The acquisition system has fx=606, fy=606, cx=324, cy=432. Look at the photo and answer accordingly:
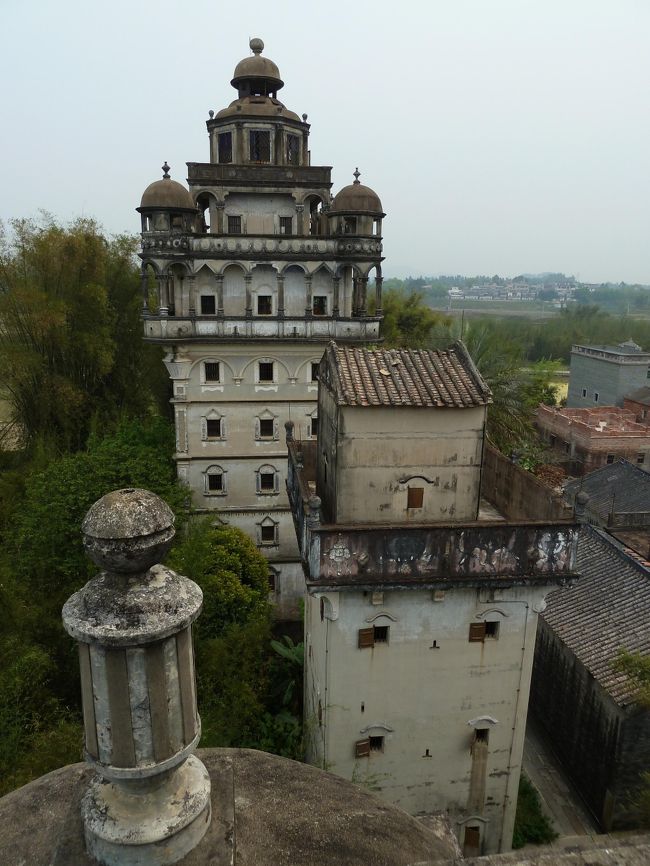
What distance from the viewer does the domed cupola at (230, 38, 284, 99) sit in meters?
26.7

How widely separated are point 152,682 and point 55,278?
30.7 m

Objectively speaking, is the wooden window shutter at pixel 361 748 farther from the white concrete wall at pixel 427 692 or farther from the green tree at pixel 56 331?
the green tree at pixel 56 331

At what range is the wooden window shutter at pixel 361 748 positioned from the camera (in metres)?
13.4

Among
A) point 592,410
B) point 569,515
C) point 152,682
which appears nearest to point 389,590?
point 569,515

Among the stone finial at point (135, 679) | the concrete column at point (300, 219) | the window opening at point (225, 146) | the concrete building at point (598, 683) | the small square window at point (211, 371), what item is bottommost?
the concrete building at point (598, 683)

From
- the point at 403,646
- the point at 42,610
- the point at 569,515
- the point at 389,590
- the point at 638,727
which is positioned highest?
the point at 569,515

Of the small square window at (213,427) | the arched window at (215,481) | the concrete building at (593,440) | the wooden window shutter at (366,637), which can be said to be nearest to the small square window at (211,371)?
the small square window at (213,427)

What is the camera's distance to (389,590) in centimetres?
1203

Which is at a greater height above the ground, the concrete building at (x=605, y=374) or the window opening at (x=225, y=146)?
the window opening at (x=225, y=146)

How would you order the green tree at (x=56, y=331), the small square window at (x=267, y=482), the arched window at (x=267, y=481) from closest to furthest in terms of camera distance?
1. the arched window at (x=267, y=481)
2. the small square window at (x=267, y=482)
3. the green tree at (x=56, y=331)

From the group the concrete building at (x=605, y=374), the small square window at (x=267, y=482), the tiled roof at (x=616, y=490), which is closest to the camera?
the small square window at (x=267, y=482)

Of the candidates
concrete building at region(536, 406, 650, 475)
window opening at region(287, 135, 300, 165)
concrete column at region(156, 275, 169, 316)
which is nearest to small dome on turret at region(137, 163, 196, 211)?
concrete column at region(156, 275, 169, 316)

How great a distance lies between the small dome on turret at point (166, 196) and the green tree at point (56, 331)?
811 centimetres

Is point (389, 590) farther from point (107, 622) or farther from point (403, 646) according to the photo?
point (107, 622)
